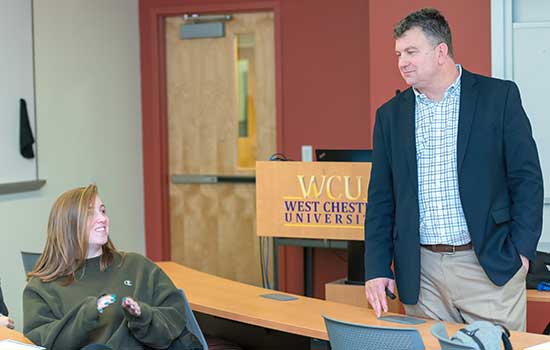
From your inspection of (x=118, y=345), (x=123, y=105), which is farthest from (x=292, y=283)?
(x=118, y=345)

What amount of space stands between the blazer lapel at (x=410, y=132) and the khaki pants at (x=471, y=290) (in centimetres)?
27

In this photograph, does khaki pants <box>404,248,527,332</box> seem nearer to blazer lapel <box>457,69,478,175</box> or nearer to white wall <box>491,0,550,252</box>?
blazer lapel <box>457,69,478,175</box>

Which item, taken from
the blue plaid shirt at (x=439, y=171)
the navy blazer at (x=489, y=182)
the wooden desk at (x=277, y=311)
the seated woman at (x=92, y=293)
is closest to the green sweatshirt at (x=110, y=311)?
the seated woman at (x=92, y=293)

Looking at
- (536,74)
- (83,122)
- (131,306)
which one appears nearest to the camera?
(131,306)

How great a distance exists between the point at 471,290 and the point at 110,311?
50.6 inches

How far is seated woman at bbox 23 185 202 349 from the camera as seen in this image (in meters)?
2.86

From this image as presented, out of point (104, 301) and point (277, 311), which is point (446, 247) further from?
point (104, 301)

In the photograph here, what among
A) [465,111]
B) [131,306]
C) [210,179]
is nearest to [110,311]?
[131,306]

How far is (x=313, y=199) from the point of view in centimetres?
A: 403

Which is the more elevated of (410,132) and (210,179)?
(410,132)

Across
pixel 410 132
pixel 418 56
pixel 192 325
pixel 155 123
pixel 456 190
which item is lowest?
pixel 192 325

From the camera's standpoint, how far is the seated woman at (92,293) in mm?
2863

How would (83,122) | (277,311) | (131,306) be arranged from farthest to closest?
(83,122) → (277,311) → (131,306)

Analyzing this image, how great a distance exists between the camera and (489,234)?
2.80 metres
